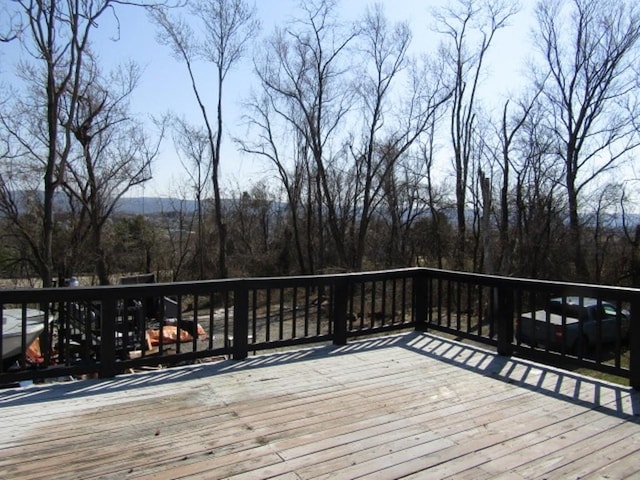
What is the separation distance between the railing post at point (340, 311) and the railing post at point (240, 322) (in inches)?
40.0

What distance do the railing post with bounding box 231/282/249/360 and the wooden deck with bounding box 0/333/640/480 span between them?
173 millimetres

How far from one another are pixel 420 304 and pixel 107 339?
11.1 ft

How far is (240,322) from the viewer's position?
427 centimetres

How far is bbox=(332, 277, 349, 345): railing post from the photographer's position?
4855mm

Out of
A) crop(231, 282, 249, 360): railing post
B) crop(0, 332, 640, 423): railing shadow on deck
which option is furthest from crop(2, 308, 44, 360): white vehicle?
crop(231, 282, 249, 360): railing post

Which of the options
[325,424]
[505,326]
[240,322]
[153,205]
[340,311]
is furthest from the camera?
[153,205]

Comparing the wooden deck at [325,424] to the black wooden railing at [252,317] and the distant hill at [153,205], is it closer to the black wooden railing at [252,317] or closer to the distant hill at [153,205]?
the black wooden railing at [252,317]

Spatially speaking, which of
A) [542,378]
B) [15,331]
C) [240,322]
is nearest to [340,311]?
[240,322]

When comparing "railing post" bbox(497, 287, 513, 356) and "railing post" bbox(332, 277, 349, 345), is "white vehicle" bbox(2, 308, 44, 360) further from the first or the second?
"railing post" bbox(497, 287, 513, 356)

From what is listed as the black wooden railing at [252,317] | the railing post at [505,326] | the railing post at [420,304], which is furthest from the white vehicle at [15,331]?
the railing post at [505,326]

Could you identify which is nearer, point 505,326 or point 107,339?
point 107,339

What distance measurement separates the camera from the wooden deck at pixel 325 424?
7.70 feet

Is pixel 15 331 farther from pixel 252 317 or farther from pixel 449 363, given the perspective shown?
pixel 449 363

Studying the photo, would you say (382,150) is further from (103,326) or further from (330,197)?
(103,326)
